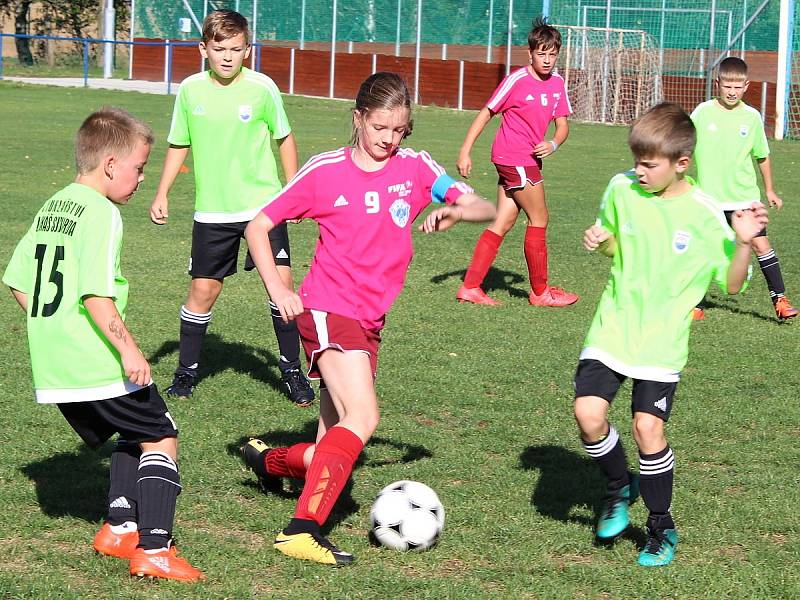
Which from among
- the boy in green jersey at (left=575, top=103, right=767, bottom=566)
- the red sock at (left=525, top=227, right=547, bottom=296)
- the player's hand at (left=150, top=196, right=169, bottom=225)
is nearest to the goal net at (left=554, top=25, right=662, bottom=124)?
the red sock at (left=525, top=227, right=547, bottom=296)

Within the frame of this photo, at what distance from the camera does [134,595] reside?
4.12 metres

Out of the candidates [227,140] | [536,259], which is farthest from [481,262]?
[227,140]

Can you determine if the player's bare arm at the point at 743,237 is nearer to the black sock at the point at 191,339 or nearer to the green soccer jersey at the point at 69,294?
the green soccer jersey at the point at 69,294

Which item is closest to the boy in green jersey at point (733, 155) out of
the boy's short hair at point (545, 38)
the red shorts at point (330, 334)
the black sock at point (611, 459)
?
the boy's short hair at point (545, 38)

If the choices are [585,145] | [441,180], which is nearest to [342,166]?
[441,180]

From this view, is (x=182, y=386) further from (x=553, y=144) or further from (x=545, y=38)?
(x=545, y=38)

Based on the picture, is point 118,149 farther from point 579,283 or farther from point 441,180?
point 579,283

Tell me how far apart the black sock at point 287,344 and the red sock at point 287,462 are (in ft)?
5.42

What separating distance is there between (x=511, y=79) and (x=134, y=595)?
634 centimetres

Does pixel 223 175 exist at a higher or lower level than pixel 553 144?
lower

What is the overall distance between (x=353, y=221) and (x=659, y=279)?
3.86 ft

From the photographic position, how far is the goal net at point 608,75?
1247 inches

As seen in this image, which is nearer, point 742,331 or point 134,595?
point 134,595

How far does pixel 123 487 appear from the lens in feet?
14.7
